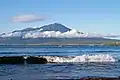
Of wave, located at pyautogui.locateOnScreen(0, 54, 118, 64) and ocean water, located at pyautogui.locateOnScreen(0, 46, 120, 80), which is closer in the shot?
→ ocean water, located at pyautogui.locateOnScreen(0, 46, 120, 80)

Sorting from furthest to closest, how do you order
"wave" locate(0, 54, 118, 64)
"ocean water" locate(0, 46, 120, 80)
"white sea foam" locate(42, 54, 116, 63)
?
"white sea foam" locate(42, 54, 116, 63)
"wave" locate(0, 54, 118, 64)
"ocean water" locate(0, 46, 120, 80)

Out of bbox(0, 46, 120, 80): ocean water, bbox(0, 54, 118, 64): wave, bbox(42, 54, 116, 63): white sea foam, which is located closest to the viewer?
bbox(0, 46, 120, 80): ocean water

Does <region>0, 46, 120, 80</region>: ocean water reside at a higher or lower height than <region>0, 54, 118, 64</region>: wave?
lower

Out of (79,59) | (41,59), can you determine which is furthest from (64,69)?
(79,59)

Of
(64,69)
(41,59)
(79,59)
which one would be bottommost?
(64,69)

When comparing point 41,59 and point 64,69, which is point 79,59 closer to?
point 41,59

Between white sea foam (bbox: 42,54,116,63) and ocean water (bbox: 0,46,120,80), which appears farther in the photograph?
white sea foam (bbox: 42,54,116,63)

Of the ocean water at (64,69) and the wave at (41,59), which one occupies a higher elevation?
the wave at (41,59)

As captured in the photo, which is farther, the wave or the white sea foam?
the white sea foam

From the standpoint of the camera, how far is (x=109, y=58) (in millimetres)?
77438

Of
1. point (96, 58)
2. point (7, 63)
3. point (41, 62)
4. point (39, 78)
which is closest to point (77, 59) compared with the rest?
point (96, 58)

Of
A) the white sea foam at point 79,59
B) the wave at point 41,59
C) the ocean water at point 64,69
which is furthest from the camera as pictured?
the white sea foam at point 79,59

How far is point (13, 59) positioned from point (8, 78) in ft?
89.7

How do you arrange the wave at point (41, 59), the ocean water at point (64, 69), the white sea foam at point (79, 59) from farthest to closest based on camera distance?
the white sea foam at point (79, 59), the wave at point (41, 59), the ocean water at point (64, 69)
